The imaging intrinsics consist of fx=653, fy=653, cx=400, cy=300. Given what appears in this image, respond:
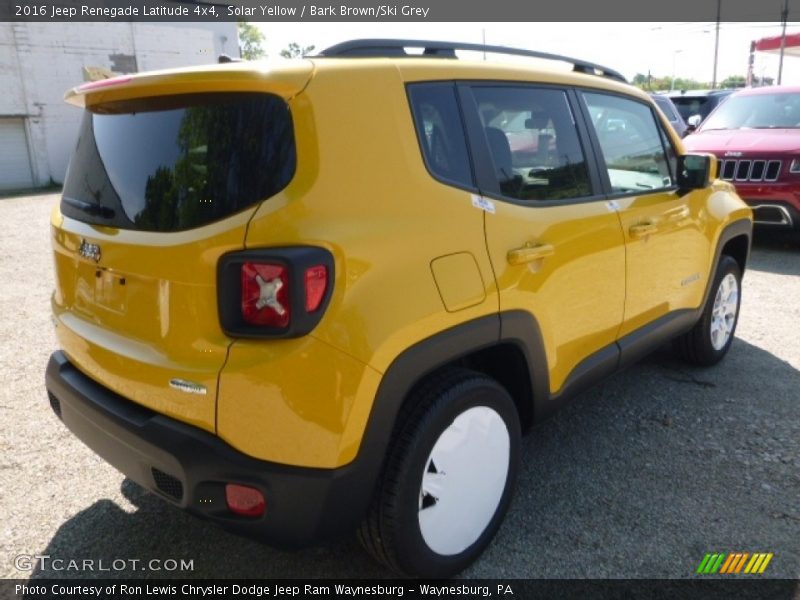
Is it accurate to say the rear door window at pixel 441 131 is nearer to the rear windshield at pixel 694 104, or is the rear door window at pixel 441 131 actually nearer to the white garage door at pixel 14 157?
the rear windshield at pixel 694 104

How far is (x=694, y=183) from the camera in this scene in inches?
144

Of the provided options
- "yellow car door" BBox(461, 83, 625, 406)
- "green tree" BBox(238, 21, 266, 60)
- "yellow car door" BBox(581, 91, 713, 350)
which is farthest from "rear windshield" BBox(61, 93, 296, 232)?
"green tree" BBox(238, 21, 266, 60)

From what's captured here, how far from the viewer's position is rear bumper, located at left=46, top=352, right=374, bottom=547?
74.4 inches

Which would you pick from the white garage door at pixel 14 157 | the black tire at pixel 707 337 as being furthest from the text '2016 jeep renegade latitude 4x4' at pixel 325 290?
the white garage door at pixel 14 157

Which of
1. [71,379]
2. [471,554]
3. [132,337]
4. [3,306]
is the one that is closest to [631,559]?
[471,554]

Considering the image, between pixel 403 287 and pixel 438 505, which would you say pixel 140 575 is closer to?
pixel 438 505

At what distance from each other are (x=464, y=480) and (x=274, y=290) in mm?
1029

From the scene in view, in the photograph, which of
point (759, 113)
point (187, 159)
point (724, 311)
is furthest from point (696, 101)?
point (187, 159)

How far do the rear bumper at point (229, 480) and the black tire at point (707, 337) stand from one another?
295cm

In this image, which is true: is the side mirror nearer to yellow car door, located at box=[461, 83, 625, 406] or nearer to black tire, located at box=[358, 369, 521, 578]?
yellow car door, located at box=[461, 83, 625, 406]

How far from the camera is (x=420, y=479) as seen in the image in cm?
215

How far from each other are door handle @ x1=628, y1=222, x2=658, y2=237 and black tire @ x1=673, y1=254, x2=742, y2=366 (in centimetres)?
108

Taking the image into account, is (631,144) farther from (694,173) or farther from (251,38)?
(251,38)

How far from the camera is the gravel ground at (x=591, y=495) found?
2.51 metres
